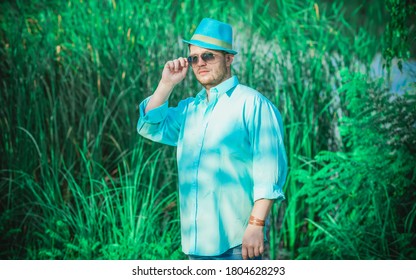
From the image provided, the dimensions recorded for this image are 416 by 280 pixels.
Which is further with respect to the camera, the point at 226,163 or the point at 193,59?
the point at 193,59

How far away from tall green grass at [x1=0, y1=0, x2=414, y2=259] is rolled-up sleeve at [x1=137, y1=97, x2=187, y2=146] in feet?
5.56

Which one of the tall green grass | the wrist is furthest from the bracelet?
the tall green grass

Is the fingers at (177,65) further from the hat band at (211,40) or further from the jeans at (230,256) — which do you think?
the jeans at (230,256)

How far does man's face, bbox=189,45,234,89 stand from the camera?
137 inches

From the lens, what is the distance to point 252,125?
3336mm

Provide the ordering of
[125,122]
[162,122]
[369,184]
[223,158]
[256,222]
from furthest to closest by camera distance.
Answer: [125,122]
[369,184]
[162,122]
[223,158]
[256,222]

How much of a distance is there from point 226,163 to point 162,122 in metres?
0.49

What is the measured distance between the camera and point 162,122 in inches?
144

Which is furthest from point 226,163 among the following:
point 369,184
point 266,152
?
A: point 369,184

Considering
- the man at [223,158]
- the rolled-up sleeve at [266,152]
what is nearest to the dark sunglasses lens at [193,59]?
the man at [223,158]

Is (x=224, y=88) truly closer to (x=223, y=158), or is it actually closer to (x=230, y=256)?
(x=223, y=158)

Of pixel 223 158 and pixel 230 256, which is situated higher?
pixel 223 158

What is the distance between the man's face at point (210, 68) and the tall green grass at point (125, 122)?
2.00 meters

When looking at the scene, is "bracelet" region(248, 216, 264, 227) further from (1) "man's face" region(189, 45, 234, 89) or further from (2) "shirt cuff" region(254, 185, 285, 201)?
(1) "man's face" region(189, 45, 234, 89)
